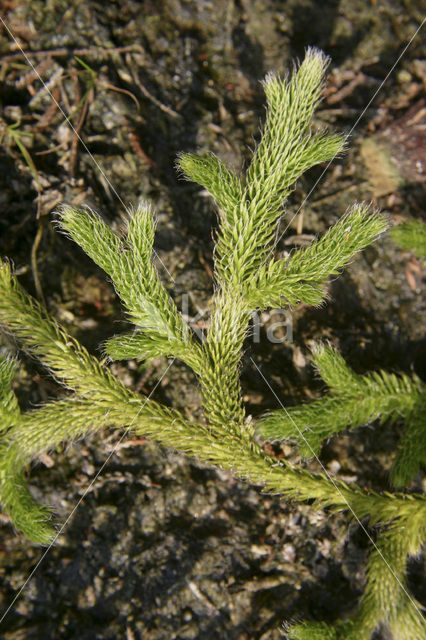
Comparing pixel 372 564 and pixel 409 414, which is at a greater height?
pixel 409 414

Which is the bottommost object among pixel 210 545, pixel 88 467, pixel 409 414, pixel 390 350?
pixel 210 545

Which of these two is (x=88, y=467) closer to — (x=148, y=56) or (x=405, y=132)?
(x=148, y=56)

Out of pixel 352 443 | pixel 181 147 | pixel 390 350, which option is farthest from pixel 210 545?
pixel 181 147

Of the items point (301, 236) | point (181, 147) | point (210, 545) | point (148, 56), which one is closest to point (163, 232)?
point (181, 147)

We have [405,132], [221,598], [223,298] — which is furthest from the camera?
[405,132]

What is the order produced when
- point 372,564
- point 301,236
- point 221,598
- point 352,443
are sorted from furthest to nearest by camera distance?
point 301,236 → point 352,443 → point 221,598 → point 372,564

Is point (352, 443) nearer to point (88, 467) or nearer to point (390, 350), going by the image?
point (390, 350)

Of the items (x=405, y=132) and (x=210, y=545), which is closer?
(x=210, y=545)
